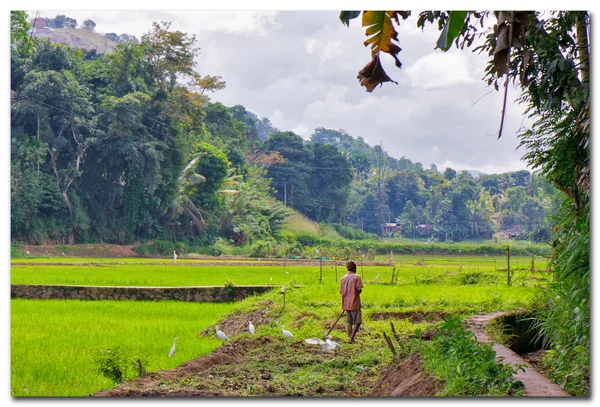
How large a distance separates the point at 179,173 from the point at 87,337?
11.6 meters

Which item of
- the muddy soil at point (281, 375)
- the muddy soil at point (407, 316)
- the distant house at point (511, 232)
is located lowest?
the muddy soil at point (281, 375)

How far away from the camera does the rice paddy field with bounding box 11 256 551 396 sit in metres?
5.34

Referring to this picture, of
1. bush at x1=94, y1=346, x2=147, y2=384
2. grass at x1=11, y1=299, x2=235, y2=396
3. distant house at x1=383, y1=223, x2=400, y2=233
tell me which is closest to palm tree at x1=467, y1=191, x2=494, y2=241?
distant house at x1=383, y1=223, x2=400, y2=233

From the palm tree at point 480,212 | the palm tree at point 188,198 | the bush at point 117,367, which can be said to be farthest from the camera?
the palm tree at point 188,198

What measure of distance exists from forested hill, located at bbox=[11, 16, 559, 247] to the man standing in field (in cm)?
413

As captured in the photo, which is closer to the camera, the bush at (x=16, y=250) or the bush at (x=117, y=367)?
the bush at (x=117, y=367)

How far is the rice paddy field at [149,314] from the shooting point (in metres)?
5.34

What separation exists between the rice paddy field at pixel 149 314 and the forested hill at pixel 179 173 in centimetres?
111

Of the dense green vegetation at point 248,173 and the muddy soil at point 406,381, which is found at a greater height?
the dense green vegetation at point 248,173

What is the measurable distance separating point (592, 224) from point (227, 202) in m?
15.3

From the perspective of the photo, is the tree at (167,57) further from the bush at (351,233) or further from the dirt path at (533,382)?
the dirt path at (533,382)

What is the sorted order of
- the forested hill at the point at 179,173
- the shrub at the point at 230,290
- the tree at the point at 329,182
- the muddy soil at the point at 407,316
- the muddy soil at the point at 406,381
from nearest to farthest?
the muddy soil at the point at 406,381 < the muddy soil at the point at 407,316 < the shrub at the point at 230,290 < the forested hill at the point at 179,173 < the tree at the point at 329,182

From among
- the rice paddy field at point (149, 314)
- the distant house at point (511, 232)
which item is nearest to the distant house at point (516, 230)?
the distant house at point (511, 232)
